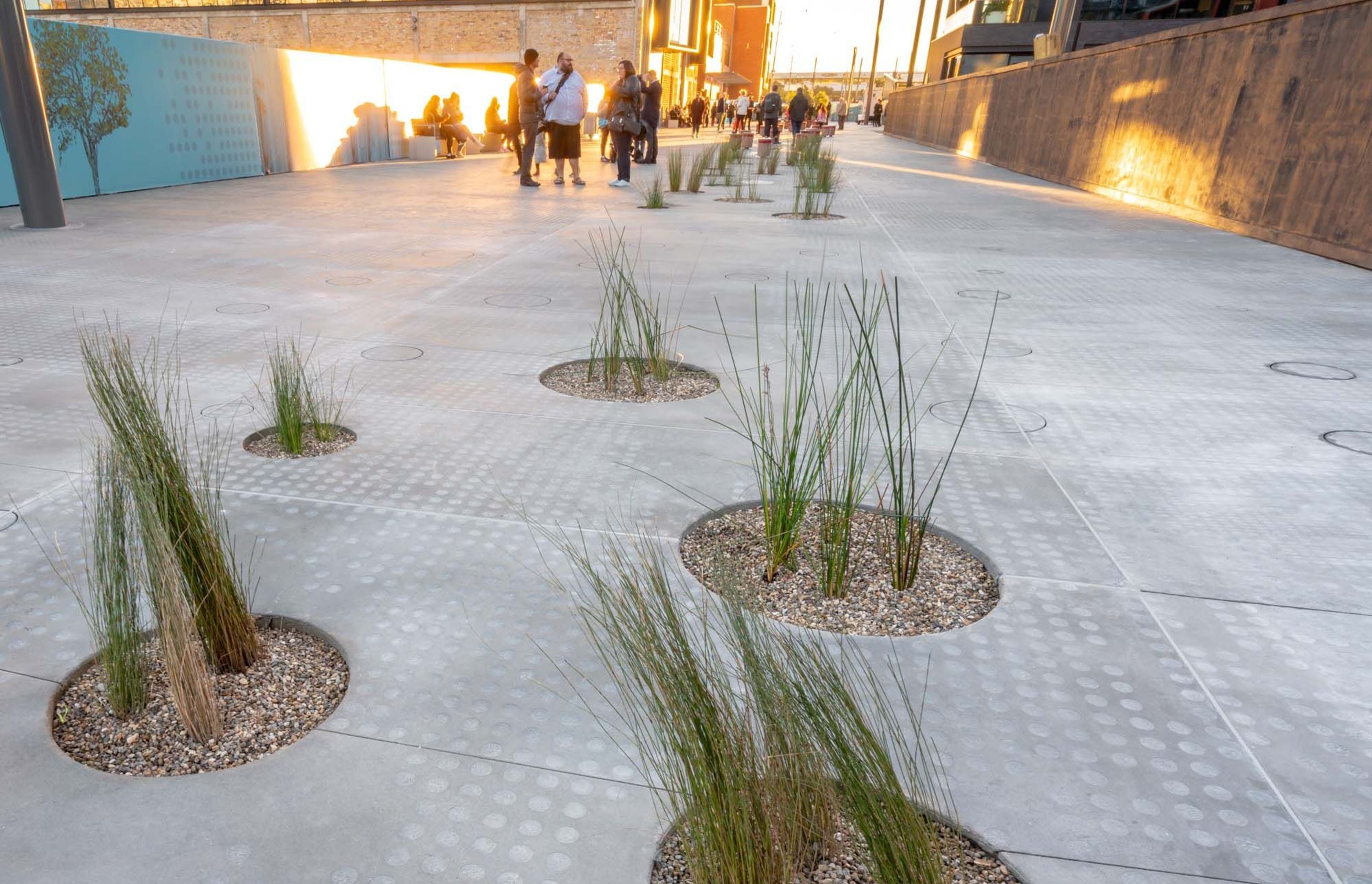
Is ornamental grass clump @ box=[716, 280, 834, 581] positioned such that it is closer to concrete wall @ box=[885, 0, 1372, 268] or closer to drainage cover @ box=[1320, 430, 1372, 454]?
drainage cover @ box=[1320, 430, 1372, 454]

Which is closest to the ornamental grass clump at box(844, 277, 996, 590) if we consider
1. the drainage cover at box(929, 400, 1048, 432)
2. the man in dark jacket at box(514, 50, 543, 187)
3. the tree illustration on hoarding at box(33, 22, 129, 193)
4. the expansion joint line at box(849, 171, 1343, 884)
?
the drainage cover at box(929, 400, 1048, 432)

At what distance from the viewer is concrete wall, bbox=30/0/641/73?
1273 inches

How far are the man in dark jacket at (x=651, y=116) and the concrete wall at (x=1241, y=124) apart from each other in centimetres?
652

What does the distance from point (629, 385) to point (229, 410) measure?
4.96 feet

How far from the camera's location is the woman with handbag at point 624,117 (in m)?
11.3

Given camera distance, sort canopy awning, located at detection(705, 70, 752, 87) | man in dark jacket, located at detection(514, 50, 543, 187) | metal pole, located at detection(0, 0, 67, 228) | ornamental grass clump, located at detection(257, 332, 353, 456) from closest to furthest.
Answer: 1. ornamental grass clump, located at detection(257, 332, 353, 456)
2. metal pole, located at detection(0, 0, 67, 228)
3. man in dark jacket, located at detection(514, 50, 543, 187)
4. canopy awning, located at detection(705, 70, 752, 87)

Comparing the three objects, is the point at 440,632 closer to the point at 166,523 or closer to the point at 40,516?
the point at 166,523

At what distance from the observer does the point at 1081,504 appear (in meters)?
2.45

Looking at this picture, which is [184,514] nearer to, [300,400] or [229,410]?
[300,400]

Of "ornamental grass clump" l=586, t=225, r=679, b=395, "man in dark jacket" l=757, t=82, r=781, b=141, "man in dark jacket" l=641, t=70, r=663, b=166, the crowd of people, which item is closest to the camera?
"ornamental grass clump" l=586, t=225, r=679, b=395

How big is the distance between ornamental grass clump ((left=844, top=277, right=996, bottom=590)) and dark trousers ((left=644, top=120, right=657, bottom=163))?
1096 cm

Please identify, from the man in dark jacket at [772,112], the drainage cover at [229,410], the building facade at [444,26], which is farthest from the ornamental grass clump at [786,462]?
the building facade at [444,26]

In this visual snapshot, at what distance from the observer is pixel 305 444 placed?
107 inches

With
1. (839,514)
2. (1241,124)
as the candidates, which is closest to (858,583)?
(839,514)
